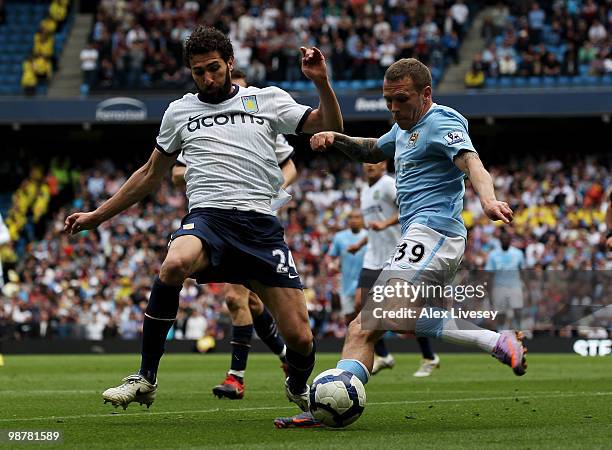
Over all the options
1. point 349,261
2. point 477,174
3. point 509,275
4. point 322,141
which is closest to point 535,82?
point 509,275

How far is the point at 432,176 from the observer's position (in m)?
7.54

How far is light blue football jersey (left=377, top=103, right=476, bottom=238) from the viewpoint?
7445 mm

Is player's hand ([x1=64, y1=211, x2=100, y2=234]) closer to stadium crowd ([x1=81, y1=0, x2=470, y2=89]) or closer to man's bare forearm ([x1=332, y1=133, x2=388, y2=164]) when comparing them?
man's bare forearm ([x1=332, y1=133, x2=388, y2=164])

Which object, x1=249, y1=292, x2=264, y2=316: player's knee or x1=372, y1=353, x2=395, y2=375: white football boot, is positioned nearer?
x1=249, y1=292, x2=264, y2=316: player's knee

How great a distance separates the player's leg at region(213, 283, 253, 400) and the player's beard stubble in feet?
9.38

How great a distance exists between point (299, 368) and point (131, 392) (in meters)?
1.15

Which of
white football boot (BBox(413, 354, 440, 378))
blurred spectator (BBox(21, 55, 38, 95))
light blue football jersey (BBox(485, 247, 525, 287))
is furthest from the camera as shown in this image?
blurred spectator (BBox(21, 55, 38, 95))

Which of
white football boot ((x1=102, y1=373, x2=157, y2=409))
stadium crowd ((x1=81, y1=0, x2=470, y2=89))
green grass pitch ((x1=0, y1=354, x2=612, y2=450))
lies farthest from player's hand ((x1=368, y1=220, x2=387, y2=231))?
stadium crowd ((x1=81, y1=0, x2=470, y2=89))

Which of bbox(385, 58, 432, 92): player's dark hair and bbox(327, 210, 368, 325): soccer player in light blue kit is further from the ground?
bbox(385, 58, 432, 92): player's dark hair

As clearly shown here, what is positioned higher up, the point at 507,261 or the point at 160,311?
the point at 160,311

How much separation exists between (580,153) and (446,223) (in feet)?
80.3

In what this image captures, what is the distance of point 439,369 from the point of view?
15.2 meters

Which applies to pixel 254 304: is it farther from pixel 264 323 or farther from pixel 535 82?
pixel 535 82

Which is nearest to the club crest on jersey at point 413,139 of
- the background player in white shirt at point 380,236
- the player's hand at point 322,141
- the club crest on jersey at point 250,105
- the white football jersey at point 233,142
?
the player's hand at point 322,141
